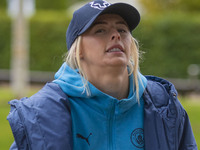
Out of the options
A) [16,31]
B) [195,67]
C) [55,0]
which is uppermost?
[55,0]

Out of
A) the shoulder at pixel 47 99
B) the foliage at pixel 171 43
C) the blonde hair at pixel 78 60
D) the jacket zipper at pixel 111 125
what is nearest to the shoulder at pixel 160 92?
the blonde hair at pixel 78 60

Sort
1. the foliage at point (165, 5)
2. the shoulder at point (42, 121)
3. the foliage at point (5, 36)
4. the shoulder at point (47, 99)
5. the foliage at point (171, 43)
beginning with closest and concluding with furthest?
the shoulder at point (42, 121), the shoulder at point (47, 99), the foliage at point (171, 43), the foliage at point (5, 36), the foliage at point (165, 5)

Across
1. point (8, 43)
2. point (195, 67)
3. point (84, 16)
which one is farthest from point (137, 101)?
point (8, 43)

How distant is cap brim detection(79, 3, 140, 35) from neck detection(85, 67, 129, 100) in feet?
0.81

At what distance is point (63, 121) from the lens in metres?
2.10

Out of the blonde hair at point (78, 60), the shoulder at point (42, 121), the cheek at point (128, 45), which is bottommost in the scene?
the shoulder at point (42, 121)

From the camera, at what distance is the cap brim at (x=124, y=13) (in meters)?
2.21

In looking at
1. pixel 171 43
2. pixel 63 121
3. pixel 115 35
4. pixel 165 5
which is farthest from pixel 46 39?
pixel 63 121

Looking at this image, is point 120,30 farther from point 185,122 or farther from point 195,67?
point 195,67

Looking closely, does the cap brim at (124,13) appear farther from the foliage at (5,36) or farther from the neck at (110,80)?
the foliage at (5,36)

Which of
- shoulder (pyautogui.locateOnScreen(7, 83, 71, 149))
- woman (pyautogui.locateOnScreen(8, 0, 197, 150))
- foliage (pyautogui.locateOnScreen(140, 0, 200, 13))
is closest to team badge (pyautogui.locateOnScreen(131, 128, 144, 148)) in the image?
woman (pyautogui.locateOnScreen(8, 0, 197, 150))

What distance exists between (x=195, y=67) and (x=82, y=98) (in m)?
13.9

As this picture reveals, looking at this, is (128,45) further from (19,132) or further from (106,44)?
(19,132)

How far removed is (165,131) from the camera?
222cm
